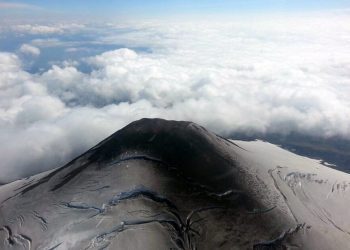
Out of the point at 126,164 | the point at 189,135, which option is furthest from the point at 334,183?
the point at 126,164

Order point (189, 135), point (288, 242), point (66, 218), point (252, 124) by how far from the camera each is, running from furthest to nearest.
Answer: point (252, 124), point (189, 135), point (66, 218), point (288, 242)

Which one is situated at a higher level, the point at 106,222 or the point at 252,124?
the point at 106,222

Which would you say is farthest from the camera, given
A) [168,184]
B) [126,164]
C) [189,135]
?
[189,135]

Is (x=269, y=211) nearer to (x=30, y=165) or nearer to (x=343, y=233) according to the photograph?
(x=343, y=233)

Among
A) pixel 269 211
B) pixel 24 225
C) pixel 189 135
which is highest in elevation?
pixel 189 135

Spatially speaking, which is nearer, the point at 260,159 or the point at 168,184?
the point at 168,184

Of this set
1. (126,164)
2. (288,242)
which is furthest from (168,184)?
(288,242)
